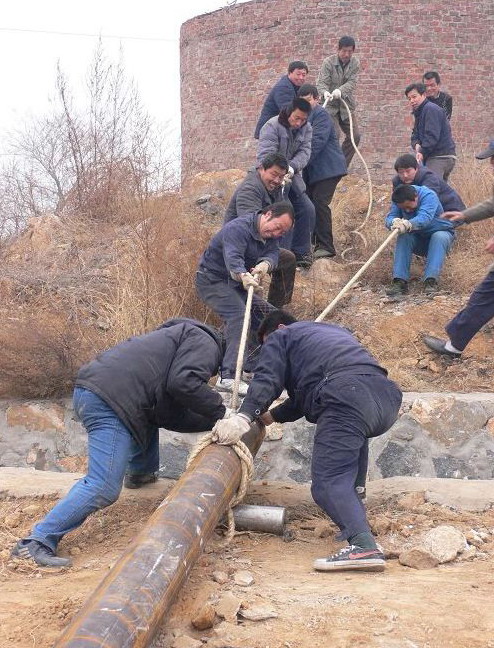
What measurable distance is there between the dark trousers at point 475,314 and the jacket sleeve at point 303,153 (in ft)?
7.38

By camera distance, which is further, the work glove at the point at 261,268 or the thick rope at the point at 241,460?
the work glove at the point at 261,268

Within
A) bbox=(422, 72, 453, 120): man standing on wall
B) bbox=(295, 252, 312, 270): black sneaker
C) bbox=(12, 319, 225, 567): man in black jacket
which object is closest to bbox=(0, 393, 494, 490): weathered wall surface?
bbox=(12, 319, 225, 567): man in black jacket

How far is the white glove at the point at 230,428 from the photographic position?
4.52m

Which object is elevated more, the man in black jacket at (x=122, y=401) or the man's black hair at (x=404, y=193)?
the man's black hair at (x=404, y=193)

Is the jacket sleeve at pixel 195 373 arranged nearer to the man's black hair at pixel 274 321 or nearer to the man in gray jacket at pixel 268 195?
the man's black hair at pixel 274 321

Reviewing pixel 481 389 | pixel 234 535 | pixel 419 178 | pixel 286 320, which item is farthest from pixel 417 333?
pixel 234 535

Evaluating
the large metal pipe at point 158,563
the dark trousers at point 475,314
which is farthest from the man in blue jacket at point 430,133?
the large metal pipe at point 158,563

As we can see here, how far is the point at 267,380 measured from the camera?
181 inches

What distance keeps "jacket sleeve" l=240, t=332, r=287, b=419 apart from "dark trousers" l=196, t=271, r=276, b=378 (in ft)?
5.73

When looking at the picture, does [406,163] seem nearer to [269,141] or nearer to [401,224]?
[401,224]

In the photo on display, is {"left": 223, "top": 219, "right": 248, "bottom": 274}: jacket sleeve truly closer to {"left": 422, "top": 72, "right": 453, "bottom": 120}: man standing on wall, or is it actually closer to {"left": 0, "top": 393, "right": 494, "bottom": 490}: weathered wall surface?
{"left": 0, "top": 393, "right": 494, "bottom": 490}: weathered wall surface

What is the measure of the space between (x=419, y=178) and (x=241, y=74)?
754 centimetres

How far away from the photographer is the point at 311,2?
14.5 metres

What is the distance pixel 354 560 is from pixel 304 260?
526 cm
